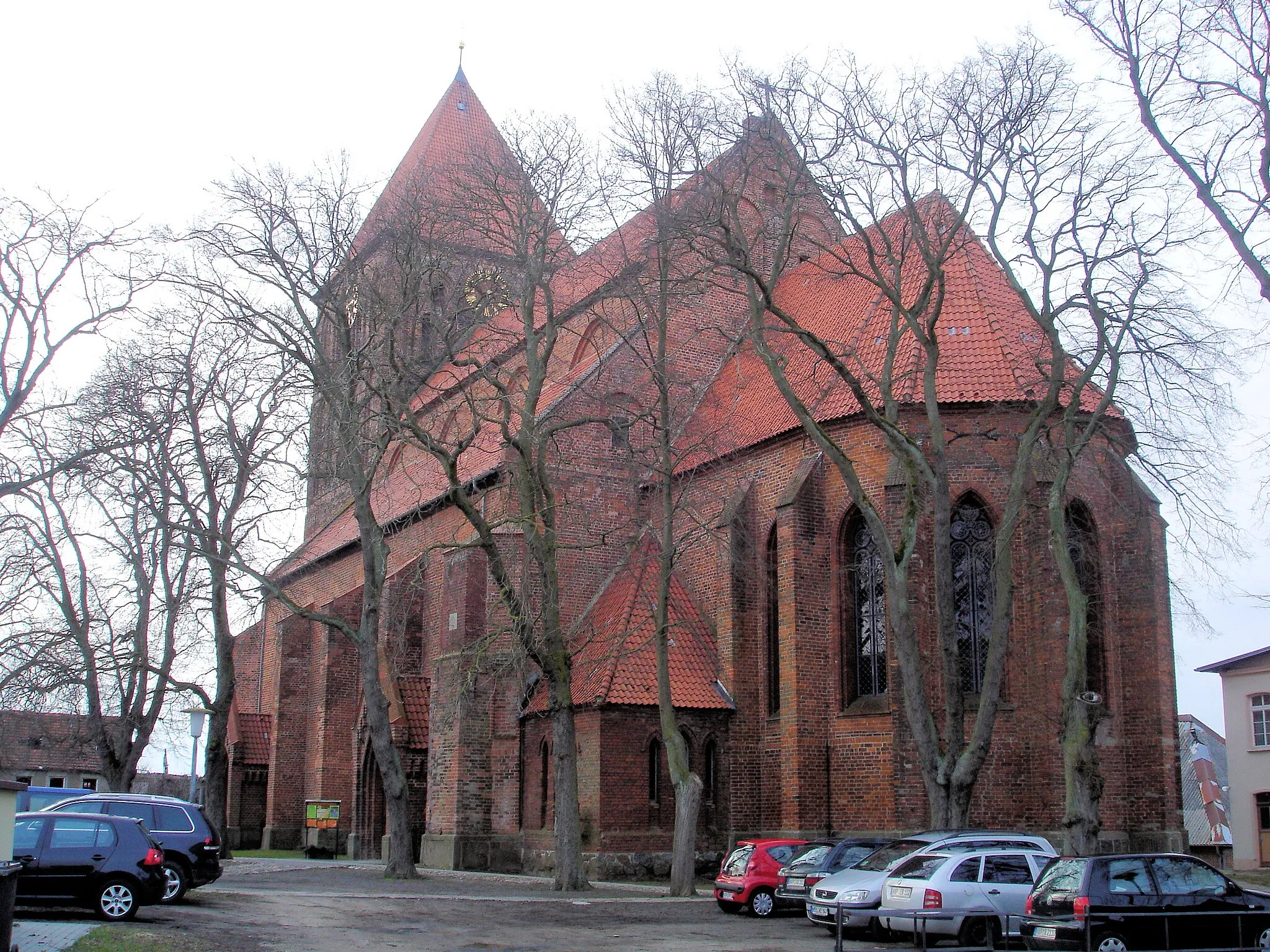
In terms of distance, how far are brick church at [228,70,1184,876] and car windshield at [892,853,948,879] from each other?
595 cm

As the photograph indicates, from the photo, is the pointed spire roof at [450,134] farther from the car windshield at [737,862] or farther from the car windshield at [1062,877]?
the car windshield at [1062,877]

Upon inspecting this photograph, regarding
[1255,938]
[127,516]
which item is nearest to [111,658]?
[127,516]

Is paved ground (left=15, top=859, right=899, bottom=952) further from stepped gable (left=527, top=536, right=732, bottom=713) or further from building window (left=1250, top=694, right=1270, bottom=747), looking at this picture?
building window (left=1250, top=694, right=1270, bottom=747)

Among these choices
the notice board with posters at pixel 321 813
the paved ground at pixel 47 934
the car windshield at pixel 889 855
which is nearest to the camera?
the paved ground at pixel 47 934

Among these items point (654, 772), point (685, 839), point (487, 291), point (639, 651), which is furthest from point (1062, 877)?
point (487, 291)

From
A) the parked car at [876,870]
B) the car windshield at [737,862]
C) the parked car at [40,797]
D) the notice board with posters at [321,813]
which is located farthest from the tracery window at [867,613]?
the notice board with posters at [321,813]

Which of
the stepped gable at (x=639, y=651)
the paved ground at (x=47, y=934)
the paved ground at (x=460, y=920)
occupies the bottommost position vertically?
the paved ground at (x=460, y=920)

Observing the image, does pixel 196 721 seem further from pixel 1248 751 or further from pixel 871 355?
pixel 1248 751

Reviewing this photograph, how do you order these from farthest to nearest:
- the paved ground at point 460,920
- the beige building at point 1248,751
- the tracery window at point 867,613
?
the beige building at point 1248,751 → the tracery window at point 867,613 → the paved ground at point 460,920

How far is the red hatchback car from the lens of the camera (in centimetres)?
1702

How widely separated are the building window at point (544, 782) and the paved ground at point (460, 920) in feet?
7.62

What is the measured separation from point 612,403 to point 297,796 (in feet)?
50.3

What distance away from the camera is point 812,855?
17141 mm

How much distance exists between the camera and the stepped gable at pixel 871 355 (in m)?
21.1
